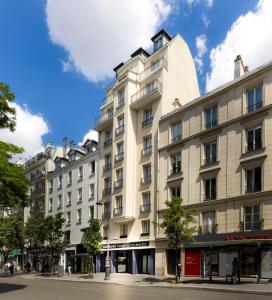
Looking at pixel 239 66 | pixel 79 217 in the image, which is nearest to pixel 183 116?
pixel 239 66

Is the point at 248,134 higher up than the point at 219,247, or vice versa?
the point at 248,134

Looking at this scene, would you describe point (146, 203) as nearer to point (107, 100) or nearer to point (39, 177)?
point (107, 100)

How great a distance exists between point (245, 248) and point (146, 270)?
13098 millimetres

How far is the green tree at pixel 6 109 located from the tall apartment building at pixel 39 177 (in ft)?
149

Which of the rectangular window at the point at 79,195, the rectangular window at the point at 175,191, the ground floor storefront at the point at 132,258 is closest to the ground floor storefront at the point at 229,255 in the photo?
the rectangular window at the point at 175,191

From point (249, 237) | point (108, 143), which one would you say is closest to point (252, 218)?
point (249, 237)

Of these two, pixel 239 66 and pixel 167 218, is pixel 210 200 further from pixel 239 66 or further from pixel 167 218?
pixel 239 66

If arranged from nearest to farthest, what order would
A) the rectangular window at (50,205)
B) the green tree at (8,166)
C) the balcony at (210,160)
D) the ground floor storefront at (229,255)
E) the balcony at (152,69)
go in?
the green tree at (8,166) < the ground floor storefront at (229,255) < the balcony at (210,160) < the balcony at (152,69) < the rectangular window at (50,205)

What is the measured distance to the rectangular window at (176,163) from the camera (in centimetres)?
4009

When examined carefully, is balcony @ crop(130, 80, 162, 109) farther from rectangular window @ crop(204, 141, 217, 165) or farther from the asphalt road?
the asphalt road

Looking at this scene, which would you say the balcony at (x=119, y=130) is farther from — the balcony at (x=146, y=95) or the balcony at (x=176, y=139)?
the balcony at (x=176, y=139)

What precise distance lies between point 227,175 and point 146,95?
1390 centimetres

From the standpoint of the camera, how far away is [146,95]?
44.8 m

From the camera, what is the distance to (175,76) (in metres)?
46.3
